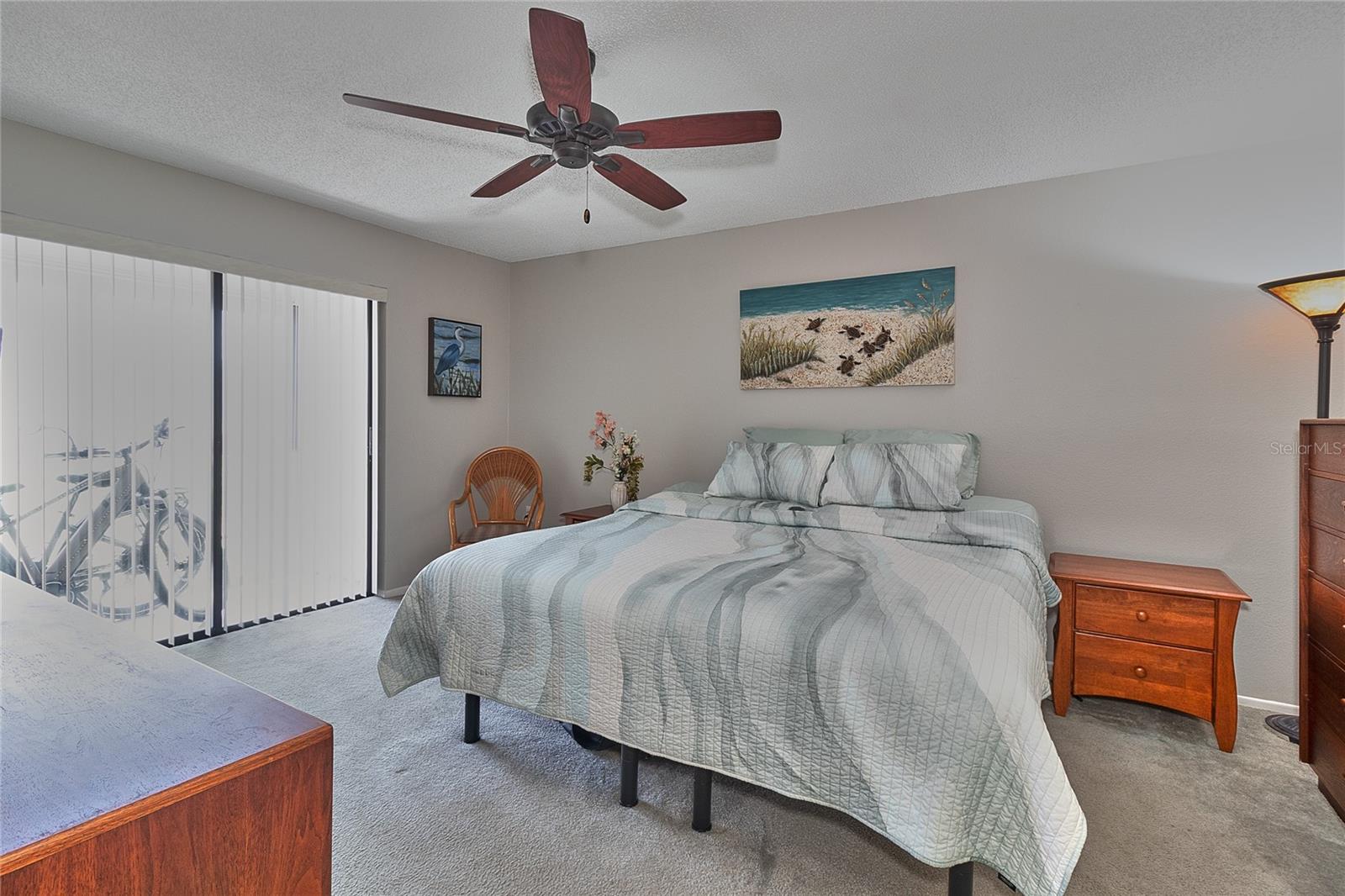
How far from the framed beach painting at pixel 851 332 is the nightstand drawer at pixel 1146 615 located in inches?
50.9

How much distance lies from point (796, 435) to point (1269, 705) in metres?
2.40

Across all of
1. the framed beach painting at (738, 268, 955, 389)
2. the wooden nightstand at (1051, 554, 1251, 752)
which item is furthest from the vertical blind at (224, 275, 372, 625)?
the wooden nightstand at (1051, 554, 1251, 752)

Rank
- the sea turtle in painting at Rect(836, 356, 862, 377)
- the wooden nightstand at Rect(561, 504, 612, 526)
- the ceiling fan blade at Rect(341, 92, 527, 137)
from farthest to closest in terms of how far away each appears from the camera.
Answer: the wooden nightstand at Rect(561, 504, 612, 526)
the sea turtle in painting at Rect(836, 356, 862, 377)
the ceiling fan blade at Rect(341, 92, 527, 137)

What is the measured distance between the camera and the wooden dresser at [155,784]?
60 centimetres

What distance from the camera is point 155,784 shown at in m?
0.66

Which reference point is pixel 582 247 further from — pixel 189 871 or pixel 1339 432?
pixel 189 871

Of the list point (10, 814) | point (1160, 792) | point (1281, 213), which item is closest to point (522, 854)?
point (10, 814)

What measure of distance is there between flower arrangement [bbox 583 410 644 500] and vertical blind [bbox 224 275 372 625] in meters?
1.50

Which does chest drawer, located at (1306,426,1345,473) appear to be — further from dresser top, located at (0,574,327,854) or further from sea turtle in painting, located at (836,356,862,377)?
dresser top, located at (0,574,327,854)

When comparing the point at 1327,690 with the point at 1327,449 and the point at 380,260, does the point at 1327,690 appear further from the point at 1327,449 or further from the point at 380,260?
the point at 380,260

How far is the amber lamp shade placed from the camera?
2.35m

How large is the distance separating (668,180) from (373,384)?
7.88 feet

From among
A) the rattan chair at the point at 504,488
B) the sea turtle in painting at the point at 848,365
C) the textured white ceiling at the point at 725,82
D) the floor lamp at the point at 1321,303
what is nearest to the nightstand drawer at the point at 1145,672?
the floor lamp at the point at 1321,303

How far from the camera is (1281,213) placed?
274cm
